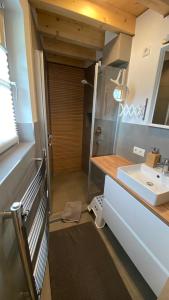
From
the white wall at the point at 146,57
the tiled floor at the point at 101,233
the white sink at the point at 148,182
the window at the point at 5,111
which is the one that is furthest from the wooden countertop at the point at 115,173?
the window at the point at 5,111

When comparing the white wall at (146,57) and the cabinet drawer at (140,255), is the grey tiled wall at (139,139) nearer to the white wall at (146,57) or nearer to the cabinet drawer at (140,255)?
the white wall at (146,57)

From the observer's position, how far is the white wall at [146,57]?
4.05ft

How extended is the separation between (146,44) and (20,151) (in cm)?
159

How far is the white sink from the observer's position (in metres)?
0.88

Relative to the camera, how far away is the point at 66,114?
2652mm

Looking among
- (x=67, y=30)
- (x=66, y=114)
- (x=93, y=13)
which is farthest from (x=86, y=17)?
(x=66, y=114)

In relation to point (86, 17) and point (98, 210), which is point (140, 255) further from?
point (86, 17)

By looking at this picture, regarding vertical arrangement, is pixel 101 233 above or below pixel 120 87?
below

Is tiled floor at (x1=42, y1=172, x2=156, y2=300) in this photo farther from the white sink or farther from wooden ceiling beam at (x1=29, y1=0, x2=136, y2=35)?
wooden ceiling beam at (x1=29, y1=0, x2=136, y2=35)

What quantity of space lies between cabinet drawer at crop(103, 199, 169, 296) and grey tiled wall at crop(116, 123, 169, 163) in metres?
0.70

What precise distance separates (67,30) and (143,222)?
81.8 inches

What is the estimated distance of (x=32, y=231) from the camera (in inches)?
38.0

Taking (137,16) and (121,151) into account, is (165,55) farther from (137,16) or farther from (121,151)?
(121,151)

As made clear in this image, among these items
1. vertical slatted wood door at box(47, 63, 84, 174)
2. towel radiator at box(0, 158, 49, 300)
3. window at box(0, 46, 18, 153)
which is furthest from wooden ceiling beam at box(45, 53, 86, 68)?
towel radiator at box(0, 158, 49, 300)
